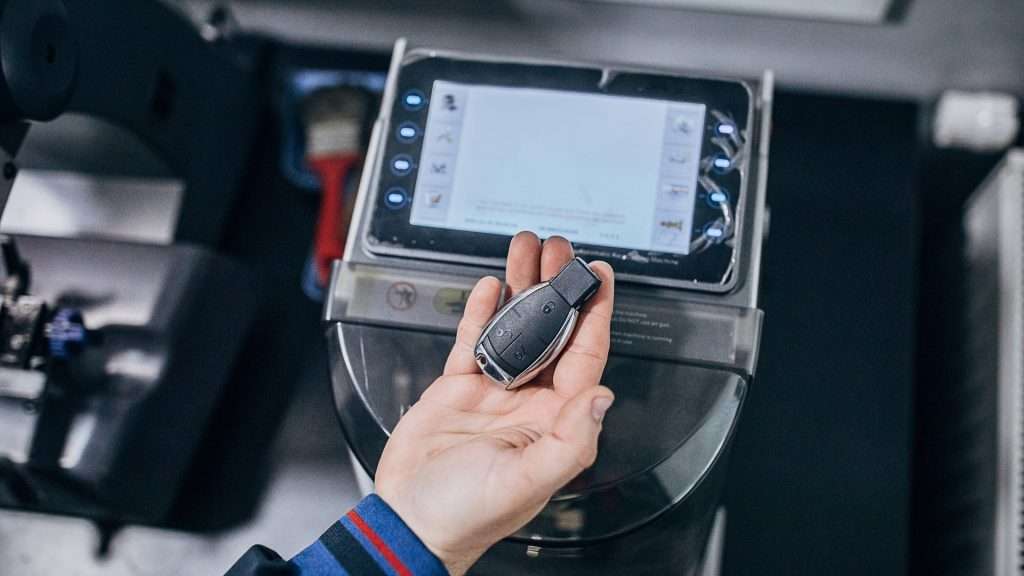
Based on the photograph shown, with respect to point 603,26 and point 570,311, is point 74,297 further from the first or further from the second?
point 603,26

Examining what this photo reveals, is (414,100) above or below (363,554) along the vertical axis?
above

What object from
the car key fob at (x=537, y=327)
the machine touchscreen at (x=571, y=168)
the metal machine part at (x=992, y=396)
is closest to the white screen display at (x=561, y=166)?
the machine touchscreen at (x=571, y=168)

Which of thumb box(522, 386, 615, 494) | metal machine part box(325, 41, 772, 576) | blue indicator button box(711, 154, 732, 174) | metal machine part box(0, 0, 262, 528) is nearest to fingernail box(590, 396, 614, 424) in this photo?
thumb box(522, 386, 615, 494)

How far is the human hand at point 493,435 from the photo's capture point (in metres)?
0.53

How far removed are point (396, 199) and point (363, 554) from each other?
275 mm

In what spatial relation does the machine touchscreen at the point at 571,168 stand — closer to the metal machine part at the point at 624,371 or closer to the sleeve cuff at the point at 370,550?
the metal machine part at the point at 624,371

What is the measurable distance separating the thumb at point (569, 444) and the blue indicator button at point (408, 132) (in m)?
0.28

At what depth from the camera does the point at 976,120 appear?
38.0 inches

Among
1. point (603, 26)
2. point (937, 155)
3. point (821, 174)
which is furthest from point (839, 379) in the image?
point (603, 26)

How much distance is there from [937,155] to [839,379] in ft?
1.07

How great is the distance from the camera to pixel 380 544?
56 cm

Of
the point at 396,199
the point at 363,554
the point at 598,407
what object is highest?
the point at 396,199

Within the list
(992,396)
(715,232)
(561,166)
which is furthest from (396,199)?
(992,396)

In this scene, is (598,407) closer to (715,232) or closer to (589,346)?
(589,346)
